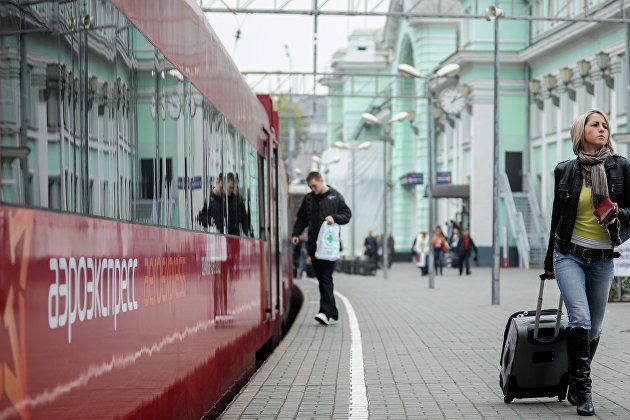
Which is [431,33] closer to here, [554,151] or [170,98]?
[554,151]

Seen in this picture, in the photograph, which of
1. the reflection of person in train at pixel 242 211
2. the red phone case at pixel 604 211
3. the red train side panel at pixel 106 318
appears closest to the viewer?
the red train side panel at pixel 106 318

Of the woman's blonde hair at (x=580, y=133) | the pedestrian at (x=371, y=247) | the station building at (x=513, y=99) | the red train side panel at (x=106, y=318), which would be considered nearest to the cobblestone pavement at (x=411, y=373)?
the red train side panel at (x=106, y=318)

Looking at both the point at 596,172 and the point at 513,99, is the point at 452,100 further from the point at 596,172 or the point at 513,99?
the point at 596,172

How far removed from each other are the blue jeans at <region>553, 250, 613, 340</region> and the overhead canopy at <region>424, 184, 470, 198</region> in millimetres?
47062

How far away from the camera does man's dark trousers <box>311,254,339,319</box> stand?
15453 mm

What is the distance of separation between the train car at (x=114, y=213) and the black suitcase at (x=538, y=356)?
1.92 metres

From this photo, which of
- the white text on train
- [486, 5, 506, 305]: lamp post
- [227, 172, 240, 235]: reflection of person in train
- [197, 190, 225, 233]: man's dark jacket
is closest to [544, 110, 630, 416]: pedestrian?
[197, 190, 225, 233]: man's dark jacket

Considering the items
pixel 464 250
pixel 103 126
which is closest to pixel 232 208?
pixel 103 126

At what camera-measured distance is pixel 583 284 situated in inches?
296

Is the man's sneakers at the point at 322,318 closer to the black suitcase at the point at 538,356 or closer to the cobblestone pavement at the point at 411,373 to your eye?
the cobblestone pavement at the point at 411,373

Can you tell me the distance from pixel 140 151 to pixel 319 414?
9.02 ft

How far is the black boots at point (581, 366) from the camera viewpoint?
7.43 meters

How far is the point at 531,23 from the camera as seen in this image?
173ft

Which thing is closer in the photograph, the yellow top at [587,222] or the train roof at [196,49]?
the train roof at [196,49]
